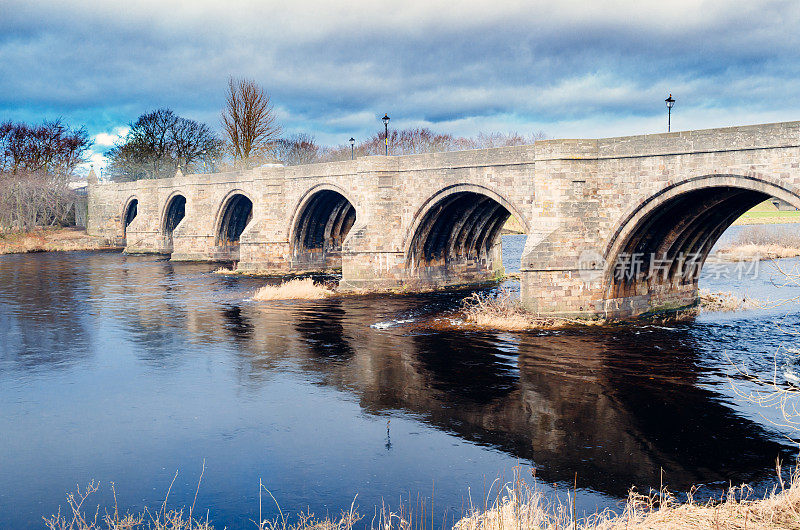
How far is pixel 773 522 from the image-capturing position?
748cm

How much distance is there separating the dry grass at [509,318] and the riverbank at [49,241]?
55167mm

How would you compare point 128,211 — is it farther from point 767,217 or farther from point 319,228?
point 767,217

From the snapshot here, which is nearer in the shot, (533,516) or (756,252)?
(533,516)

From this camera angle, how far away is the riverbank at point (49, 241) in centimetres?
6452

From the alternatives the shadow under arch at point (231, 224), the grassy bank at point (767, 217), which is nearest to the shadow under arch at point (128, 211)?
the shadow under arch at point (231, 224)

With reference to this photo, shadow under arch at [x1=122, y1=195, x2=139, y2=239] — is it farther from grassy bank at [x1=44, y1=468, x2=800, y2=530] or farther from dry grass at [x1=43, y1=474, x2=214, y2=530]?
grassy bank at [x1=44, y1=468, x2=800, y2=530]

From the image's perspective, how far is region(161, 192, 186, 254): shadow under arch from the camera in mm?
60094

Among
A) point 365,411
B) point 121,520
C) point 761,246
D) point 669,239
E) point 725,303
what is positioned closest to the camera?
point 121,520

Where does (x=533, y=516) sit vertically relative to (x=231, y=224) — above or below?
below

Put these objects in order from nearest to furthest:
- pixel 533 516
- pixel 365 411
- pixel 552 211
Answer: pixel 533 516, pixel 365 411, pixel 552 211

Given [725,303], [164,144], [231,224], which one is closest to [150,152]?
[164,144]

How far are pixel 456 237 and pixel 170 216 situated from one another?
3711 centimetres

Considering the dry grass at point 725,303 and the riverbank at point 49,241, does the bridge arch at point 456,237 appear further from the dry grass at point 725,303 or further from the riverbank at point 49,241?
the riverbank at point 49,241

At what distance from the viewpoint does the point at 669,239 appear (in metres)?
23.3
